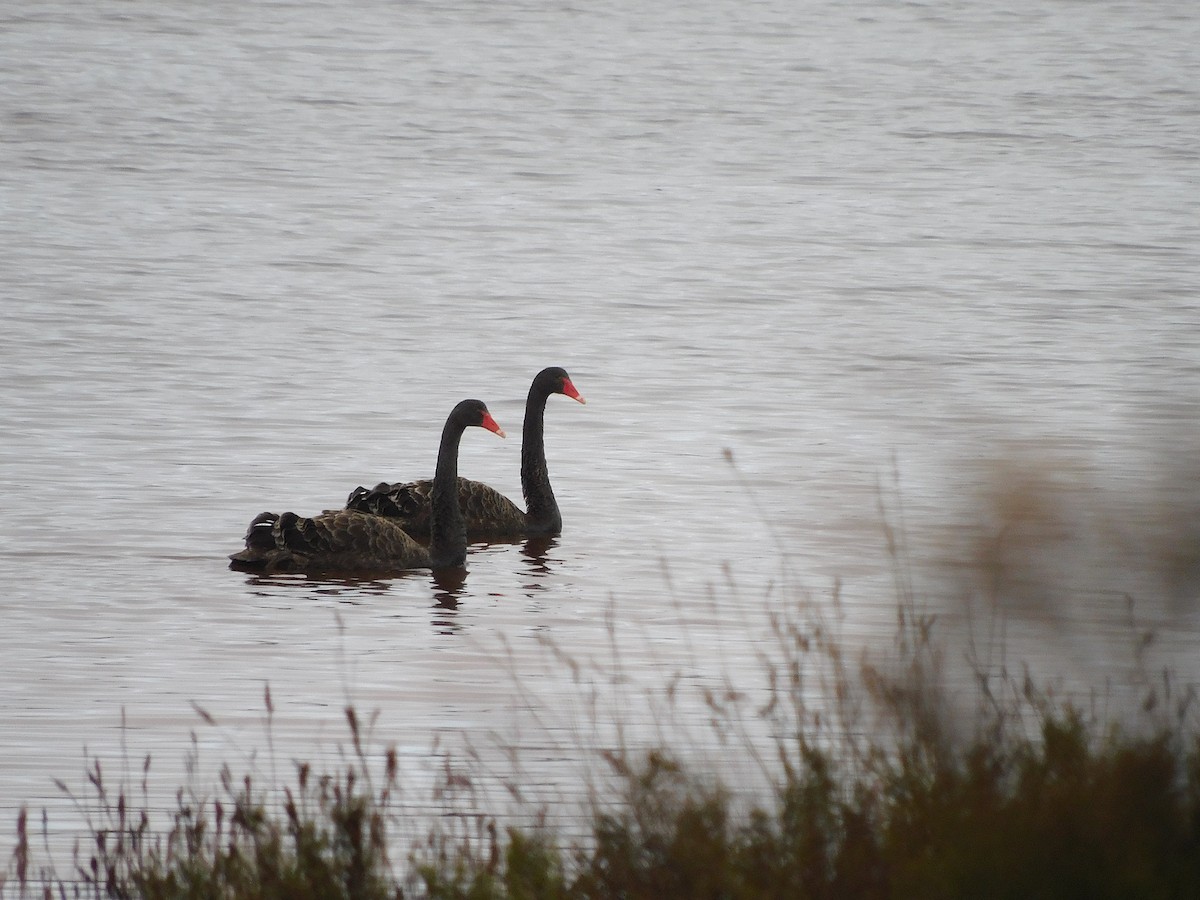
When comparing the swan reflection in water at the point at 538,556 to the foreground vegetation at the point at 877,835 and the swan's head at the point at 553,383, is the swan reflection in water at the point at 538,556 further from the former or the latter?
the foreground vegetation at the point at 877,835

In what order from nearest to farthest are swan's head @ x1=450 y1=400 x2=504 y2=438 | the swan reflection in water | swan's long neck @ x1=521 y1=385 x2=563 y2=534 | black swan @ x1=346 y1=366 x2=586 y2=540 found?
the swan reflection in water, swan's head @ x1=450 y1=400 x2=504 y2=438, black swan @ x1=346 y1=366 x2=586 y2=540, swan's long neck @ x1=521 y1=385 x2=563 y2=534

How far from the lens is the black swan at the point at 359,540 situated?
10.4 meters

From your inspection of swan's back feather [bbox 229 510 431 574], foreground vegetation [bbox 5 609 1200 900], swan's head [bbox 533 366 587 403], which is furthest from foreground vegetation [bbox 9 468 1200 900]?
swan's head [bbox 533 366 587 403]

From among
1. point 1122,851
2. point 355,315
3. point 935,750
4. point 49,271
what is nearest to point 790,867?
point 935,750

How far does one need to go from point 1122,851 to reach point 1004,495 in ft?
2.34

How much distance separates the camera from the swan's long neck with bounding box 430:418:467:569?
10992 mm

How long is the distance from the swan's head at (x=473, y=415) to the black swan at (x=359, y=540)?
2 centimetres

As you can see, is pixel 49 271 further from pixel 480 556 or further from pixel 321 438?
pixel 480 556

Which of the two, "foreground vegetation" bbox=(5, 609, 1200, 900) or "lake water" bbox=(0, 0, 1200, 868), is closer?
"foreground vegetation" bbox=(5, 609, 1200, 900)

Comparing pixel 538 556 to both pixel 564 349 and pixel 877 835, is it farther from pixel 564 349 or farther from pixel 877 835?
pixel 564 349

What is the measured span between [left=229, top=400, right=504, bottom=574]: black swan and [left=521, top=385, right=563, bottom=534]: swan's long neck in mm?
771

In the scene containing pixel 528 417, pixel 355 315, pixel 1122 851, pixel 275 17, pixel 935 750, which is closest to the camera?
pixel 1122 851

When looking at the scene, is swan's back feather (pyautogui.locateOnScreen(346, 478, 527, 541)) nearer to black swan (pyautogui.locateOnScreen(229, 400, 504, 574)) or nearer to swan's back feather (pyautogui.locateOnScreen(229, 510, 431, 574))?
black swan (pyautogui.locateOnScreen(229, 400, 504, 574))

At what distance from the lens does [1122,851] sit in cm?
361
